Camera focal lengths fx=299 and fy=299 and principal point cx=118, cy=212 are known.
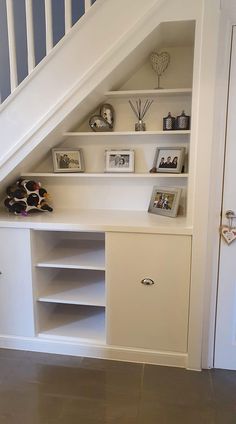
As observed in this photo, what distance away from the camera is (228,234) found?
1.79 meters

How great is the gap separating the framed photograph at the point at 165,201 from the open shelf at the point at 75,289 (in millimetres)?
707

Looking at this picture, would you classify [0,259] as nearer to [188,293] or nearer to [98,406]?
[98,406]

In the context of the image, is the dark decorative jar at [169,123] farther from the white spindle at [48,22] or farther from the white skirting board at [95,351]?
the white skirting board at [95,351]

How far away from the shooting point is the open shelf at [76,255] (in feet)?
6.54

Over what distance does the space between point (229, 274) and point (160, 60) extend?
1.48 meters

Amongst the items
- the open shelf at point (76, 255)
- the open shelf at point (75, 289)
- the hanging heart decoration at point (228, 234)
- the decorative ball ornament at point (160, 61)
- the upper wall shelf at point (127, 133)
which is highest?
the decorative ball ornament at point (160, 61)

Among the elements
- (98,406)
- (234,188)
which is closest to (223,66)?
(234,188)

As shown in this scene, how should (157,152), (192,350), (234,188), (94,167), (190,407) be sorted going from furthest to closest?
1. (94,167)
2. (157,152)
3. (192,350)
4. (234,188)
5. (190,407)

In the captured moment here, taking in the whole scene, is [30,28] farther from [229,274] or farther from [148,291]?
[229,274]

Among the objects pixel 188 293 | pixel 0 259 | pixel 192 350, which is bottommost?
pixel 192 350

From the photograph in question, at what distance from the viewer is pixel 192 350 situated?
6.18ft

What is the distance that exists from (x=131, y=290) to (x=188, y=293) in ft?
1.16

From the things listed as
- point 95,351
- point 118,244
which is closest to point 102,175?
point 118,244

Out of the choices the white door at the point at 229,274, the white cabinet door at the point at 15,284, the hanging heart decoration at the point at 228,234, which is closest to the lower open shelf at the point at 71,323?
the white cabinet door at the point at 15,284
